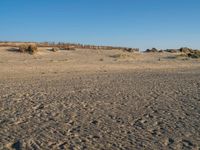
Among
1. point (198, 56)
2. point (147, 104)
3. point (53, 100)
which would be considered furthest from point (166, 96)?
point (198, 56)

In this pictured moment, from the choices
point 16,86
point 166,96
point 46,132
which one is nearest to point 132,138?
point 46,132

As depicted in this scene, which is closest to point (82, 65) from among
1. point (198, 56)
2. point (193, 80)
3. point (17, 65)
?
point (17, 65)

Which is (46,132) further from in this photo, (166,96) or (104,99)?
(166,96)

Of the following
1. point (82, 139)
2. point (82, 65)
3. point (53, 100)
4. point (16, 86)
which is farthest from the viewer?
point (82, 65)

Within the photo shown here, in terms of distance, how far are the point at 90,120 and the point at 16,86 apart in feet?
23.4

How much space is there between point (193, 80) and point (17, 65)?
11.4 m

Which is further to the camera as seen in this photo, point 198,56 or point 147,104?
point 198,56

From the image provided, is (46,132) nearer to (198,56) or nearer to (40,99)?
(40,99)

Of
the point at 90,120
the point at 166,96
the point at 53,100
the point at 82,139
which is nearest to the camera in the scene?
the point at 82,139

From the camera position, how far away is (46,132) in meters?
8.68

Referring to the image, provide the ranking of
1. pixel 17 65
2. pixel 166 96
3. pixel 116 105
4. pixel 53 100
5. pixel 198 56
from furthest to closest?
pixel 198 56
pixel 17 65
pixel 166 96
pixel 53 100
pixel 116 105

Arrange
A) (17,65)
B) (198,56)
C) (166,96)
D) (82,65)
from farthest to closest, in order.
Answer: (198,56)
(82,65)
(17,65)
(166,96)

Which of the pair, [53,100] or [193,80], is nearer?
[53,100]

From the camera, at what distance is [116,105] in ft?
39.3
